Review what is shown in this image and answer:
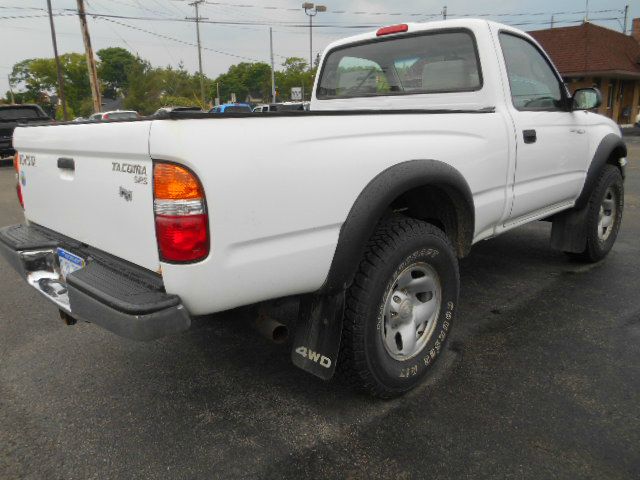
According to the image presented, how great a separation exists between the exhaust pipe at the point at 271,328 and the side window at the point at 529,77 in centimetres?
216

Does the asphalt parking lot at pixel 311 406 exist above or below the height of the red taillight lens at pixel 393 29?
below

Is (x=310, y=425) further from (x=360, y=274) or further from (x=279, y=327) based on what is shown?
(x=360, y=274)

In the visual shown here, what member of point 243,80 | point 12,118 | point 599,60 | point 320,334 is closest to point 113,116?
point 12,118

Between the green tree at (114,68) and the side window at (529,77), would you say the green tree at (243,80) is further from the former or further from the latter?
the side window at (529,77)

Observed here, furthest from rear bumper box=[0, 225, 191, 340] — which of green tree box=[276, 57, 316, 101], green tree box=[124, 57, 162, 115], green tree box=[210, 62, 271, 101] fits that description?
green tree box=[210, 62, 271, 101]

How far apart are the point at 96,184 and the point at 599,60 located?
29.8 metres

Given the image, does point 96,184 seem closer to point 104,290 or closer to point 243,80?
point 104,290

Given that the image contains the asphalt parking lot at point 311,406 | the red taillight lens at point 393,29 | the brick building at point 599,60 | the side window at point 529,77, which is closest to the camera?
the asphalt parking lot at point 311,406

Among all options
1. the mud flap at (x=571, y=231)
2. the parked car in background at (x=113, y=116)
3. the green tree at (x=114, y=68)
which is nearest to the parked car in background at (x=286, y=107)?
the parked car in background at (x=113, y=116)

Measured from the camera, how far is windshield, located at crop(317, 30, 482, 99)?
3283 millimetres

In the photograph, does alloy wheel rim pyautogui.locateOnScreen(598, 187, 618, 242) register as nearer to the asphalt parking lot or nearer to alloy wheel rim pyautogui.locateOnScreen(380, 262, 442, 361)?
the asphalt parking lot

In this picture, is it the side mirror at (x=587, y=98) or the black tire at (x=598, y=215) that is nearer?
the side mirror at (x=587, y=98)

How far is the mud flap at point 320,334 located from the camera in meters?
2.20

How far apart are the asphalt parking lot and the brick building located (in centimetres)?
2628
